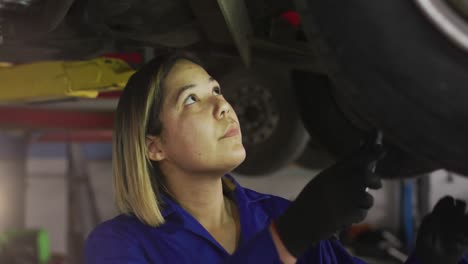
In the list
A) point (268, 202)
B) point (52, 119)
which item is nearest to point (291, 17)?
point (268, 202)

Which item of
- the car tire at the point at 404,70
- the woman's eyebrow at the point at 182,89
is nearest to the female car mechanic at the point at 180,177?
the woman's eyebrow at the point at 182,89

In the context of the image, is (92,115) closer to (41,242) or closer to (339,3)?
(41,242)

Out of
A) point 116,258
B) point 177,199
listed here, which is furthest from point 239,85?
point 116,258

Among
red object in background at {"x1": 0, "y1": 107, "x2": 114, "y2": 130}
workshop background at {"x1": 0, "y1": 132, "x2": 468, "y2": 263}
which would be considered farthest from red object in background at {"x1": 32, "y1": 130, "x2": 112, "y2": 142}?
red object in background at {"x1": 0, "y1": 107, "x2": 114, "y2": 130}

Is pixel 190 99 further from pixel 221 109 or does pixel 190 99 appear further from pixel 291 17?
pixel 291 17

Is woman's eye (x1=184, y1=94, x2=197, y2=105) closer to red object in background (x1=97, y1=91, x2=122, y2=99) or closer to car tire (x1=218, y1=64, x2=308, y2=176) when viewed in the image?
car tire (x1=218, y1=64, x2=308, y2=176)

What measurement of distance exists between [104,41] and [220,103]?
0.52 meters

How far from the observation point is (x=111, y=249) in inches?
33.4

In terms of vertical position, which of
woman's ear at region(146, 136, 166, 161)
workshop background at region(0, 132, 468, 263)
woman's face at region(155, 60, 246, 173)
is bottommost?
workshop background at region(0, 132, 468, 263)

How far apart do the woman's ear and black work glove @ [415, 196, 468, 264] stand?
45 centimetres

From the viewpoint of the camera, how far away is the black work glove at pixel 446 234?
88 cm

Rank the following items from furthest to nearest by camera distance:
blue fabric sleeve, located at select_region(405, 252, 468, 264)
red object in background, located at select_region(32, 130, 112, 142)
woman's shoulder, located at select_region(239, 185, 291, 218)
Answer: red object in background, located at select_region(32, 130, 112, 142) < woman's shoulder, located at select_region(239, 185, 291, 218) < blue fabric sleeve, located at select_region(405, 252, 468, 264)

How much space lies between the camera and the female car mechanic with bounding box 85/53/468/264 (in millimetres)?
858

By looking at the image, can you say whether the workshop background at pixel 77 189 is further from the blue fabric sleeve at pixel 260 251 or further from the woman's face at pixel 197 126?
the blue fabric sleeve at pixel 260 251
